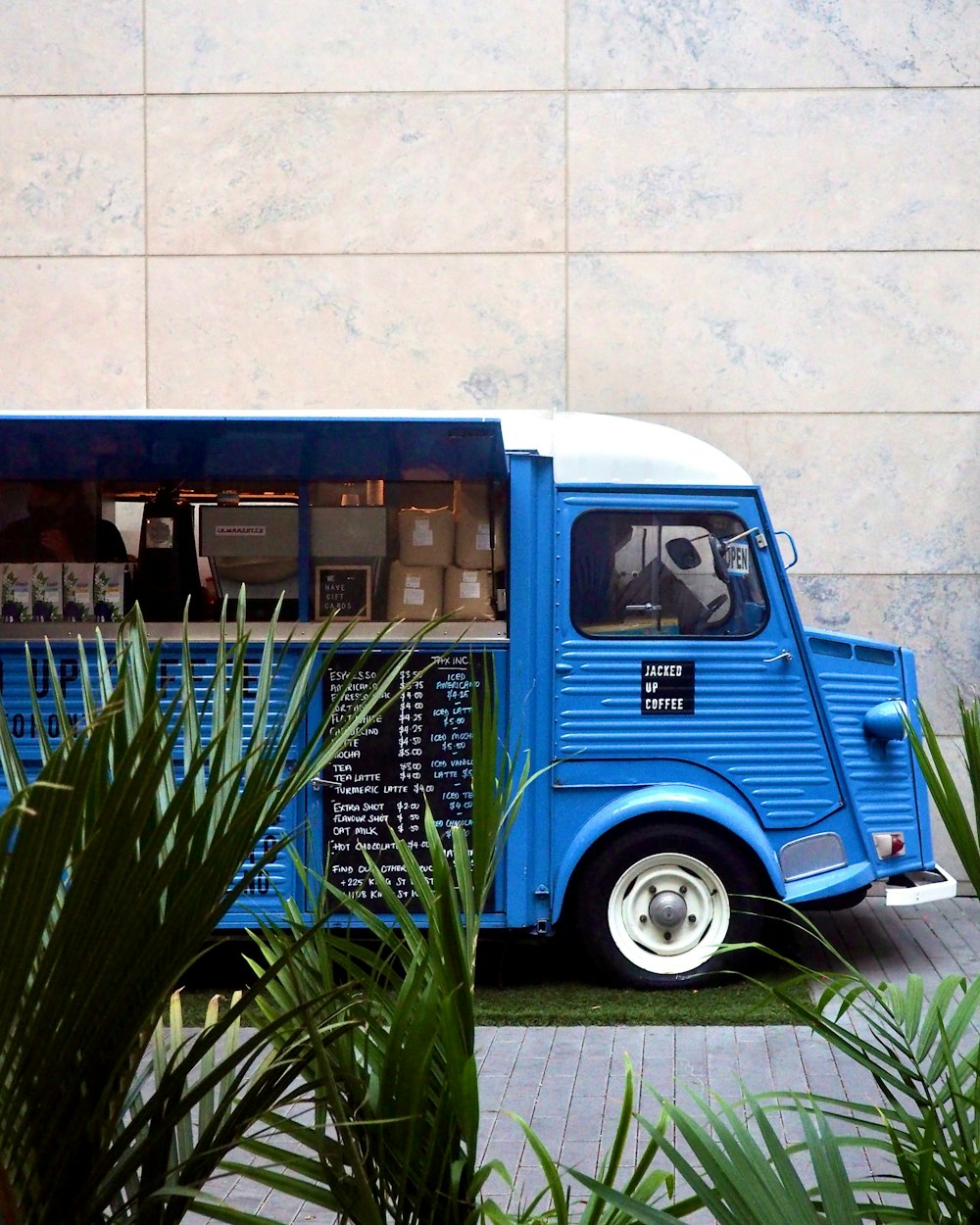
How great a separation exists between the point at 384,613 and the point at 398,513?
1.64 ft

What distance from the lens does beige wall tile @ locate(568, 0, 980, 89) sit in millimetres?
10305

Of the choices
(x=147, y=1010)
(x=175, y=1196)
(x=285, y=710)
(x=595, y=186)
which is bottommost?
(x=175, y=1196)

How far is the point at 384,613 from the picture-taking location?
7.27m

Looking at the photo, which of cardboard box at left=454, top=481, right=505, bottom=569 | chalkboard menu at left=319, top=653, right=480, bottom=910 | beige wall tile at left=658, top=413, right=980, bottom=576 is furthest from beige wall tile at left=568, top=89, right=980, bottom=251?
chalkboard menu at left=319, top=653, right=480, bottom=910

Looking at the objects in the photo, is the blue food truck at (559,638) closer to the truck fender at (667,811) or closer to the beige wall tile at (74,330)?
Answer: the truck fender at (667,811)

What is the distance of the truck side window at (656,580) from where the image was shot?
712cm

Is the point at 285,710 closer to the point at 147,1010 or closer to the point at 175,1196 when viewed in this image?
the point at 147,1010

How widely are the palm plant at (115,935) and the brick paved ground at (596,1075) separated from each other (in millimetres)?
3101

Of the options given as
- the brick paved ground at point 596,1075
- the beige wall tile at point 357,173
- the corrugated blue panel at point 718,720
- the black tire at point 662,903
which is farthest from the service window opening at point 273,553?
the beige wall tile at point 357,173

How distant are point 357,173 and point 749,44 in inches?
114

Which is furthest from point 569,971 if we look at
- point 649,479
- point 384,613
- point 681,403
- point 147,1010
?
point 147,1010

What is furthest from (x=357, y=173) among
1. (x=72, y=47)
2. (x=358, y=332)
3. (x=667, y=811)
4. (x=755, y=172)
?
(x=667, y=811)

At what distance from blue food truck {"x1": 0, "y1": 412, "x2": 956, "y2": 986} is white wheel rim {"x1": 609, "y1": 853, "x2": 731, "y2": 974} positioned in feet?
0.04

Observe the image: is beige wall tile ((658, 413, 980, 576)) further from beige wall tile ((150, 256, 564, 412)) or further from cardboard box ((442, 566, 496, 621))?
cardboard box ((442, 566, 496, 621))
